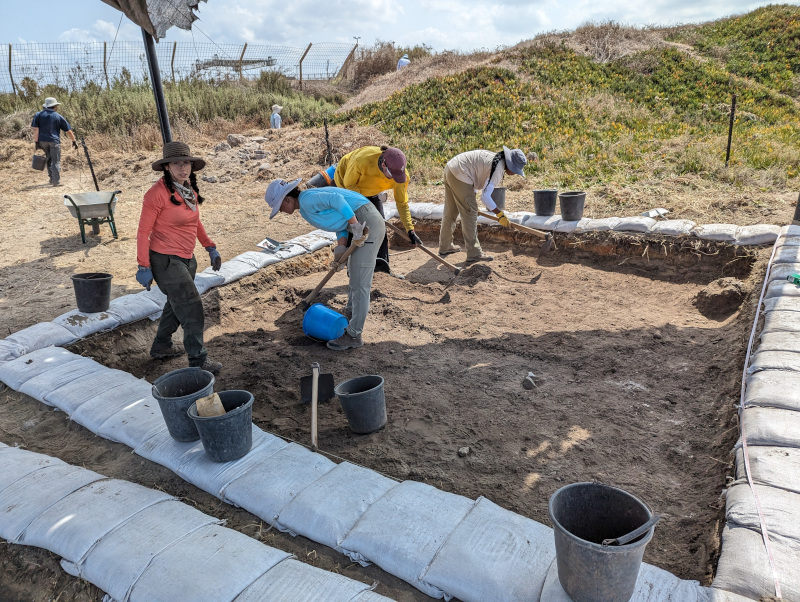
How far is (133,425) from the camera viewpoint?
306 cm

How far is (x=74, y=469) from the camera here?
2.64 meters

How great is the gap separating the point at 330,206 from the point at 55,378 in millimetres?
2124

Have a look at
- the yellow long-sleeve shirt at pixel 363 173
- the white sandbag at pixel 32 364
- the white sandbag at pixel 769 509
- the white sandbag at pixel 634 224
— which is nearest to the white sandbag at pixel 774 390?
the white sandbag at pixel 769 509

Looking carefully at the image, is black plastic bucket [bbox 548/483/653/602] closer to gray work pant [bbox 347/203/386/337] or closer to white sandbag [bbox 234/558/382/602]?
white sandbag [bbox 234/558/382/602]

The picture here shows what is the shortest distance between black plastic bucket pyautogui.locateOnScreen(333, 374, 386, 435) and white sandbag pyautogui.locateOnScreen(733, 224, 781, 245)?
14.1 feet

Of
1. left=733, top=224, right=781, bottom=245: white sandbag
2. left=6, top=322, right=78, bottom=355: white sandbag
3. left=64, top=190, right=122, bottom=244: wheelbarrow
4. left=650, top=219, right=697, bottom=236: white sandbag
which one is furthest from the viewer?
left=64, top=190, right=122, bottom=244: wheelbarrow

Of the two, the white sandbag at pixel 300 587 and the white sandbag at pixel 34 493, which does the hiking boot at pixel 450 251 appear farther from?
the white sandbag at pixel 300 587

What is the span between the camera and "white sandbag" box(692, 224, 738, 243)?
5.49m

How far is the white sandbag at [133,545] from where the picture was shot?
200cm

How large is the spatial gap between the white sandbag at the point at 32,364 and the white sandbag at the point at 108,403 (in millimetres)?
603

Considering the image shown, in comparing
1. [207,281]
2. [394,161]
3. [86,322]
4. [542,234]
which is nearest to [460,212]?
[542,234]

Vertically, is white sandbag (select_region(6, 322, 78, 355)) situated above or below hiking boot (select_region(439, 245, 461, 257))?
below

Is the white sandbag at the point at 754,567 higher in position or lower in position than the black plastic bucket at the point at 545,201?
lower

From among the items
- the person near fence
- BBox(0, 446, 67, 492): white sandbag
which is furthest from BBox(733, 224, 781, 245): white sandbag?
the person near fence
